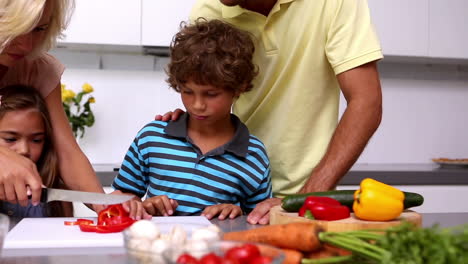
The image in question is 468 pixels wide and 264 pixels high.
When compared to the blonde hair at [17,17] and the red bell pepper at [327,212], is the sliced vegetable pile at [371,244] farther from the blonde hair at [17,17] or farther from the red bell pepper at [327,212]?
the blonde hair at [17,17]

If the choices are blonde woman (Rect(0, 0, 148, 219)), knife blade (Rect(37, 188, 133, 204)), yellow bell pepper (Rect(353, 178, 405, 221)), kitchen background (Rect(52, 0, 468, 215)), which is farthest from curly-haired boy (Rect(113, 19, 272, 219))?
kitchen background (Rect(52, 0, 468, 215))

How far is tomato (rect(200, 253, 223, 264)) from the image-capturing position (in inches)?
27.5

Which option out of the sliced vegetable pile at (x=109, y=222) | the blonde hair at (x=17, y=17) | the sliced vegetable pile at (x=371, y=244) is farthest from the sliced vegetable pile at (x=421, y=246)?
the blonde hair at (x=17, y=17)

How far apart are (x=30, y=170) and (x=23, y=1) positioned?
358 mm

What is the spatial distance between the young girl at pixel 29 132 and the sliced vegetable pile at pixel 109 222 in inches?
17.0

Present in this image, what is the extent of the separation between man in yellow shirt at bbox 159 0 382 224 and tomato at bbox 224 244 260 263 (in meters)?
0.83

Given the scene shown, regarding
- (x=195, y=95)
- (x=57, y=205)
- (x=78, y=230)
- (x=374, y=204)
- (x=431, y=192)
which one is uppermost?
(x=195, y=95)

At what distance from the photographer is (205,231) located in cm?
81

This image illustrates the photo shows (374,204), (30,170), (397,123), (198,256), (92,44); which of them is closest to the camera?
(198,256)

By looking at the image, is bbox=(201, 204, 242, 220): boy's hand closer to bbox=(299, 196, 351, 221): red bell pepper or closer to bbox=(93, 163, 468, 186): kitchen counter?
bbox=(299, 196, 351, 221): red bell pepper

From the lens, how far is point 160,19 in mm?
2691

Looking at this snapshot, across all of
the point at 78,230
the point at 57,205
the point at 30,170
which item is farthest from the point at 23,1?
the point at 57,205

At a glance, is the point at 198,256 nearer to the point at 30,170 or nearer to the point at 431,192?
the point at 30,170

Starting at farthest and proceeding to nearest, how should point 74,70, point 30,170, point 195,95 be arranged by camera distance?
point 74,70, point 195,95, point 30,170
